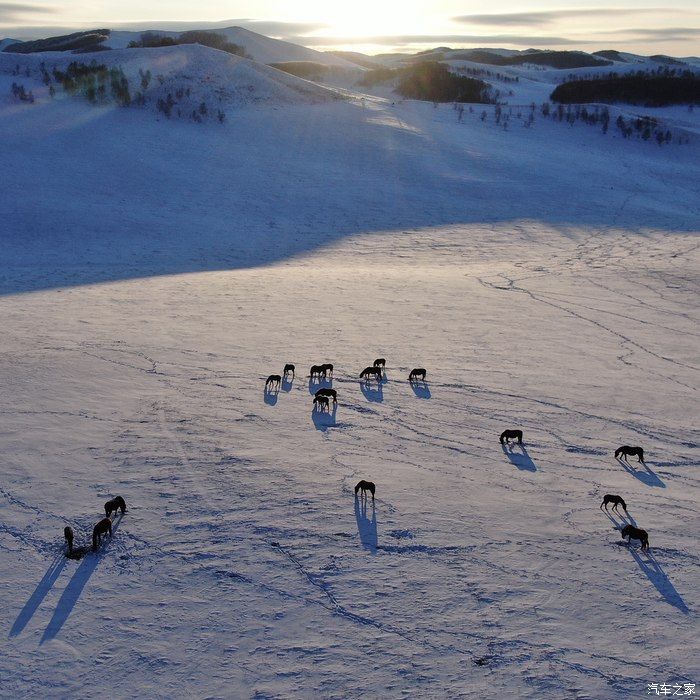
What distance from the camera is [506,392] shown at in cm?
1186

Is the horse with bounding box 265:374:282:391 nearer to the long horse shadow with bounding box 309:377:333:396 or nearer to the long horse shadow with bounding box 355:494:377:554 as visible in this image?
the long horse shadow with bounding box 309:377:333:396

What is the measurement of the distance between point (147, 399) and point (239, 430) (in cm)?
195

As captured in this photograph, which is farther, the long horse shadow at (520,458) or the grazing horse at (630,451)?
the grazing horse at (630,451)

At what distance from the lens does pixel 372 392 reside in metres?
11.7

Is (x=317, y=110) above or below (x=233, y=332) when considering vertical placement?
above

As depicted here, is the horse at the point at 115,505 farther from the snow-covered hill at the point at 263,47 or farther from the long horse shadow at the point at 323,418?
the snow-covered hill at the point at 263,47

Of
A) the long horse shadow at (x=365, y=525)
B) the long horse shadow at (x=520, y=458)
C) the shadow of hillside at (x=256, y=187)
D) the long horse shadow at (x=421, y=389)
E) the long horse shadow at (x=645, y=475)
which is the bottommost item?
the long horse shadow at (x=365, y=525)

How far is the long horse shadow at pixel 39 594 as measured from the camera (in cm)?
622

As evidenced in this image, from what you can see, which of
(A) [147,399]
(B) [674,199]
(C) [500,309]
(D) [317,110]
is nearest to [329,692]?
(A) [147,399]

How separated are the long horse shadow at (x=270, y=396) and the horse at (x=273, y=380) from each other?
16 centimetres

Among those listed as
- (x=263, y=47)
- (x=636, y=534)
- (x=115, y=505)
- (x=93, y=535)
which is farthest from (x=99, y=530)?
(x=263, y=47)

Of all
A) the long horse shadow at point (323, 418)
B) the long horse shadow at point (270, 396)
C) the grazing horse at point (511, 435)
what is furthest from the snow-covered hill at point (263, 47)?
the grazing horse at point (511, 435)

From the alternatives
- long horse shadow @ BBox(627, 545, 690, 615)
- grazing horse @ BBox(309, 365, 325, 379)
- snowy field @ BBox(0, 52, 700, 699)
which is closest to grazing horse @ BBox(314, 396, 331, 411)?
snowy field @ BBox(0, 52, 700, 699)

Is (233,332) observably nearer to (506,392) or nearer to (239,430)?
(239,430)
